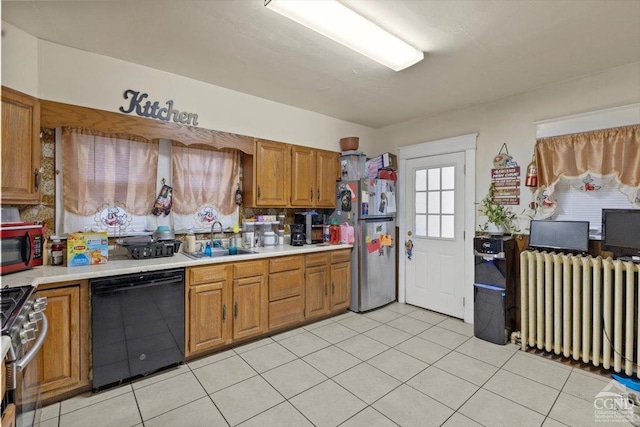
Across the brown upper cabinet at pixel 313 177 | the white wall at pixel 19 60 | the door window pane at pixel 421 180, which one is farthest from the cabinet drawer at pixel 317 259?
the white wall at pixel 19 60

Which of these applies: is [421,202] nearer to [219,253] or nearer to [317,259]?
[317,259]

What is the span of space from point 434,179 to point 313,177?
5.19ft

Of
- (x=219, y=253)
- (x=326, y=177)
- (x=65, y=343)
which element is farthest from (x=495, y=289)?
(x=65, y=343)

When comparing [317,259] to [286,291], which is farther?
[317,259]

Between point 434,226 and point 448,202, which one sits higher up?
point 448,202

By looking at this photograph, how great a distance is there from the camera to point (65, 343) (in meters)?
2.10

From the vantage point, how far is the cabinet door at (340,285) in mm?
3734

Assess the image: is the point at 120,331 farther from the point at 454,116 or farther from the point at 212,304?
the point at 454,116

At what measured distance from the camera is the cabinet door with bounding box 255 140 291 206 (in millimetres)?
3406

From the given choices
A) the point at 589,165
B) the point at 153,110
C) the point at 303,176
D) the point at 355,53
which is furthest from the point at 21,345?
the point at 589,165

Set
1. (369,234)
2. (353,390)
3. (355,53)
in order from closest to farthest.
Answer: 1. (353,390)
2. (355,53)
3. (369,234)

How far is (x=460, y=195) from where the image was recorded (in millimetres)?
3693

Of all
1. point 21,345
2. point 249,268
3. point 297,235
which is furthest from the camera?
point 297,235

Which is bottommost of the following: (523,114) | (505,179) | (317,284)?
(317,284)
